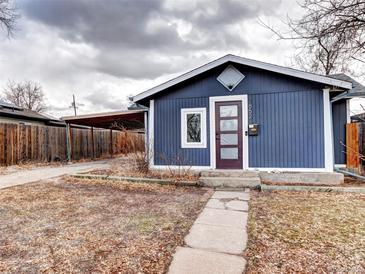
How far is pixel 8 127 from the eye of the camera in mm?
9273

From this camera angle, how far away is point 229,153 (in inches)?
257

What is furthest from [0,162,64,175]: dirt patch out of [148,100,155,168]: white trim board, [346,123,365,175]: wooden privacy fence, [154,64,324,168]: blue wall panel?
[346,123,365,175]: wooden privacy fence

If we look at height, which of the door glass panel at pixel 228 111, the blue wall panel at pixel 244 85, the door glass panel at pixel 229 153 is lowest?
the door glass panel at pixel 229 153

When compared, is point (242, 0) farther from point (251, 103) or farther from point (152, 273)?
point (152, 273)

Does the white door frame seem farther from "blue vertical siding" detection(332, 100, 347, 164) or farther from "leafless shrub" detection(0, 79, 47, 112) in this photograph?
"leafless shrub" detection(0, 79, 47, 112)

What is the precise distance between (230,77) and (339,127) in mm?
4122

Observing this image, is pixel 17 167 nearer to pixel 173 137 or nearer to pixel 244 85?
pixel 173 137

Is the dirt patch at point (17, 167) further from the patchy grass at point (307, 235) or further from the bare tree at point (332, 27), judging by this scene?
the bare tree at point (332, 27)

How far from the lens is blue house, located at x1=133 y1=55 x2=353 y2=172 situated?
586 centimetres

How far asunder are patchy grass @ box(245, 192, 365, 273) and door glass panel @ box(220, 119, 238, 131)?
101 inches

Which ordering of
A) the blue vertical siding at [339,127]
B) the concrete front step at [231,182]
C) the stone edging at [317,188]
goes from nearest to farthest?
the stone edging at [317,188] → the concrete front step at [231,182] → the blue vertical siding at [339,127]

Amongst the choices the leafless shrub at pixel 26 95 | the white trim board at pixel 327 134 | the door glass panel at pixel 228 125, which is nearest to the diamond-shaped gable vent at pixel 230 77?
the door glass panel at pixel 228 125

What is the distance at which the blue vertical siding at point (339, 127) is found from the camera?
288 inches

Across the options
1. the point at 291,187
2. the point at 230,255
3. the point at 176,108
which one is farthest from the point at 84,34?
the point at 230,255
